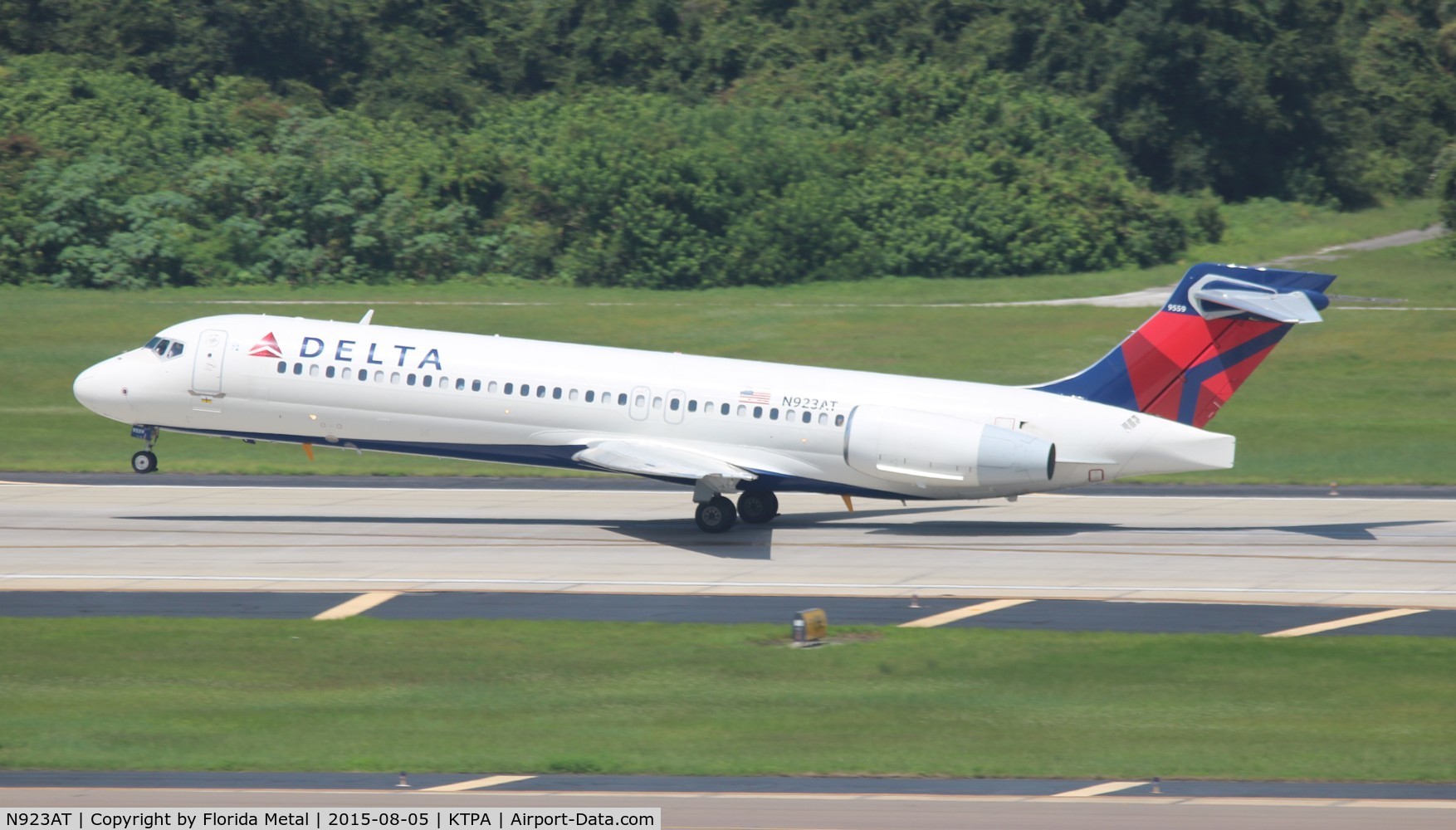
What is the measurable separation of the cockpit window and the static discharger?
16323 millimetres

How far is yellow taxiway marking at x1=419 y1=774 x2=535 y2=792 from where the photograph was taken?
54.6ft

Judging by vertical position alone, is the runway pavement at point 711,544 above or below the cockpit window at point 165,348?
below

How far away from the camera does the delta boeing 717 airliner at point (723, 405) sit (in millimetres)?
30938

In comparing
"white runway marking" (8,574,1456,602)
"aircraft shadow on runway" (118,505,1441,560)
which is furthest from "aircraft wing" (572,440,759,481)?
"white runway marking" (8,574,1456,602)

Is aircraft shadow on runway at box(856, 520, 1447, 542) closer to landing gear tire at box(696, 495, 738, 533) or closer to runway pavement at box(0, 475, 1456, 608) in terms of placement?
runway pavement at box(0, 475, 1456, 608)

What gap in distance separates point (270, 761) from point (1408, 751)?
12.3 meters

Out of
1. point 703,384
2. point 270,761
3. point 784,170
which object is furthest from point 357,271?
point 270,761

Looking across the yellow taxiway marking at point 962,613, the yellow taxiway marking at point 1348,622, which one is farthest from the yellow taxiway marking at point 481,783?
the yellow taxiway marking at point 1348,622

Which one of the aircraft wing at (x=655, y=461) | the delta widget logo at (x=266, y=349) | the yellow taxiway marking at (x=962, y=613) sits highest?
the delta widget logo at (x=266, y=349)

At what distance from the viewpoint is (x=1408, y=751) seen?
18047mm

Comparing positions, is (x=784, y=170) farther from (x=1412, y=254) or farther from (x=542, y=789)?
(x=542, y=789)

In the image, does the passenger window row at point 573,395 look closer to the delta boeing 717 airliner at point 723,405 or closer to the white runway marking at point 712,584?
the delta boeing 717 airliner at point 723,405

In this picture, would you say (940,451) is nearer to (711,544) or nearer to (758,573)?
(758,573)

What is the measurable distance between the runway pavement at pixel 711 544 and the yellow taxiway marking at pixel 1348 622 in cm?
55
